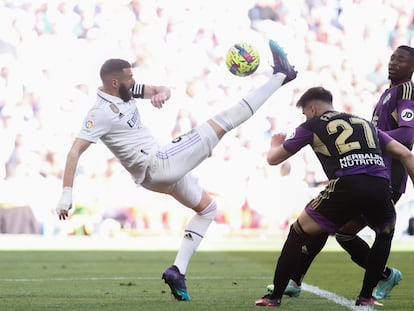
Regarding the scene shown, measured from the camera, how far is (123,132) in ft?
24.1

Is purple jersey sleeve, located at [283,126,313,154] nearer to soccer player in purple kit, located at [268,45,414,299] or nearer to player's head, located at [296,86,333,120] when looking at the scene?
player's head, located at [296,86,333,120]

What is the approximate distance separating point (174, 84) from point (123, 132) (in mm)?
14782

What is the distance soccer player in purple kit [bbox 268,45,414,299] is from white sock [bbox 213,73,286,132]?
982 millimetres

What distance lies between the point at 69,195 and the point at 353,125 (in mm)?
2212

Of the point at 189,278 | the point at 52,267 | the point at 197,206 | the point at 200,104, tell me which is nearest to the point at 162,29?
the point at 200,104

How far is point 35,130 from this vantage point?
21.4 metres

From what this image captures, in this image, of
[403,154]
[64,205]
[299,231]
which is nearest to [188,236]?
[64,205]

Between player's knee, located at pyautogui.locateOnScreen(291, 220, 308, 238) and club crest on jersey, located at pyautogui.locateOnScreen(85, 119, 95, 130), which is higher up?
club crest on jersey, located at pyautogui.locateOnScreen(85, 119, 95, 130)

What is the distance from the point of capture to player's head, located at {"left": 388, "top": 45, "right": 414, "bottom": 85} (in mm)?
7645

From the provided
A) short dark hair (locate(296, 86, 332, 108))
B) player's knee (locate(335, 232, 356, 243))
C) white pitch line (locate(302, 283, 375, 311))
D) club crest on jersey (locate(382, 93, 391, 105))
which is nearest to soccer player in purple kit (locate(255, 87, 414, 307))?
short dark hair (locate(296, 86, 332, 108))

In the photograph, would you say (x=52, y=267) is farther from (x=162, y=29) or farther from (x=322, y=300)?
(x=162, y=29)

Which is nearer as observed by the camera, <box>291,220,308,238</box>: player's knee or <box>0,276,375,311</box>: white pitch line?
<box>291,220,308,238</box>: player's knee

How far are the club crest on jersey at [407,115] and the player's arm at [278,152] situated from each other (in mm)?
1330

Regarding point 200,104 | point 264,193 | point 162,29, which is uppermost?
point 162,29
